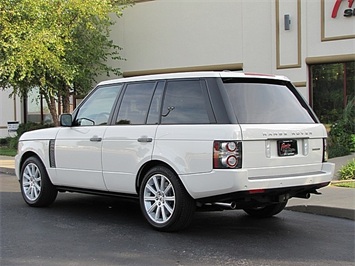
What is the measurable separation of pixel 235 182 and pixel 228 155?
11.9 inches

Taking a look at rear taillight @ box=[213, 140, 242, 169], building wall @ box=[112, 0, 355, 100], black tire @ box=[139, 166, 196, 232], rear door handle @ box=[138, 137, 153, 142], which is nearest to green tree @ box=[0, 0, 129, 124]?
building wall @ box=[112, 0, 355, 100]

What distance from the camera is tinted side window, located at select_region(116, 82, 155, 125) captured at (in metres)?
6.63

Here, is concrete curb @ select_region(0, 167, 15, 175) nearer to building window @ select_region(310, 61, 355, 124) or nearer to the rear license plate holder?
building window @ select_region(310, 61, 355, 124)

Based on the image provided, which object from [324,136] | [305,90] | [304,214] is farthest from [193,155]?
[305,90]

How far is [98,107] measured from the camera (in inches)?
287

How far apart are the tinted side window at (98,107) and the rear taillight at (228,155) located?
209 centimetres

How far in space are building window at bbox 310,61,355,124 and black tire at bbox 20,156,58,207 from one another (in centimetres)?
1086

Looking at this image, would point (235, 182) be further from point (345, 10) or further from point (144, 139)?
point (345, 10)

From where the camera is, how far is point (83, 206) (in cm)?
830

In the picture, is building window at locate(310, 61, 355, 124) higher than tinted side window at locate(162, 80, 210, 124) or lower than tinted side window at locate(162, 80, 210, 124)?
higher

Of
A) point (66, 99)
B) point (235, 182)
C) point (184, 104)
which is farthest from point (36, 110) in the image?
point (235, 182)

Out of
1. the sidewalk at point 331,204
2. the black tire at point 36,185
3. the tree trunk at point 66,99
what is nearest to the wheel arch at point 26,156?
the black tire at point 36,185

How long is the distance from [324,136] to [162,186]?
2.11 m

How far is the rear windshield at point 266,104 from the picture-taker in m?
5.92
